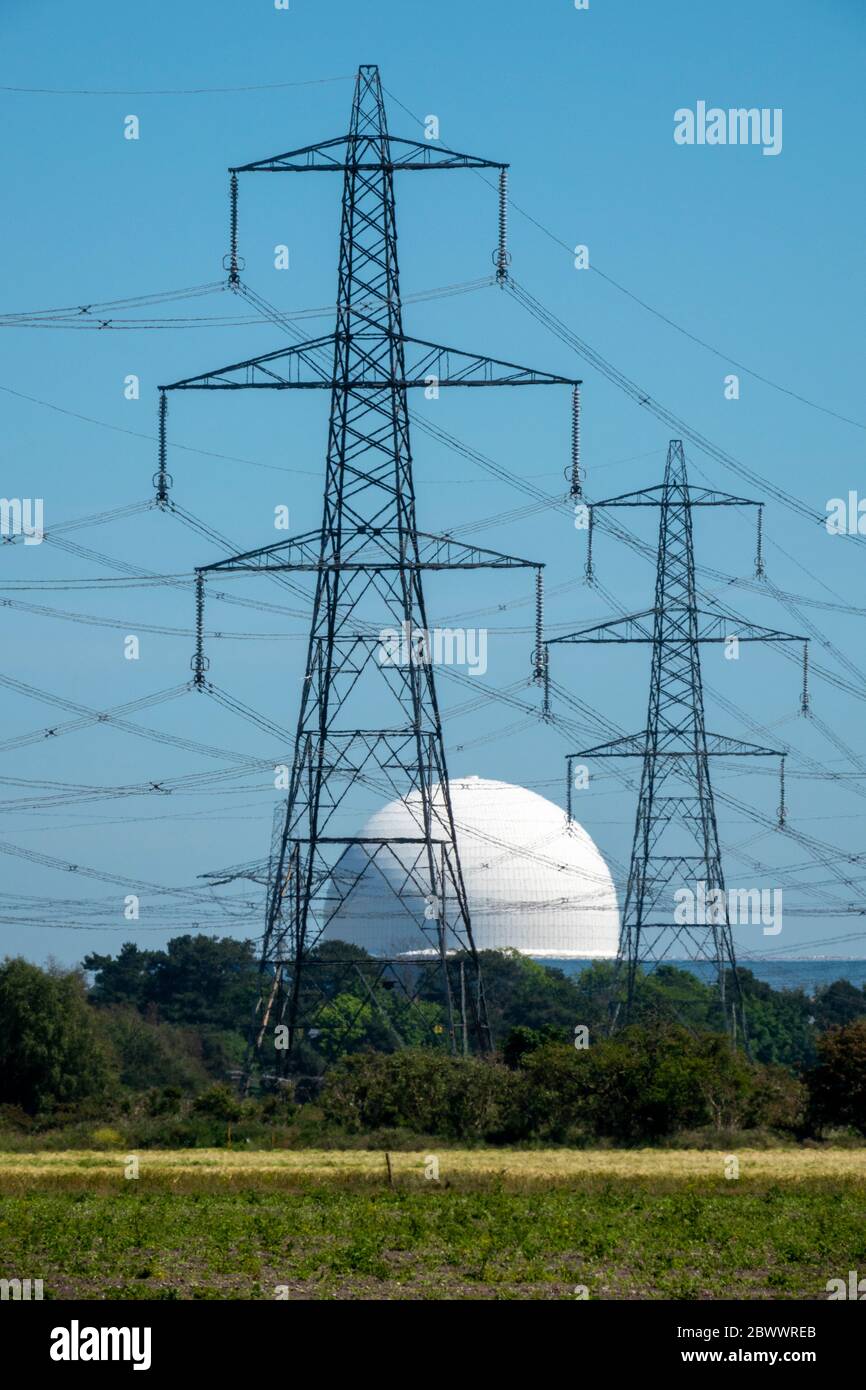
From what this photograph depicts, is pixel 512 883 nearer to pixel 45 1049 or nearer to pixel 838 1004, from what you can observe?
pixel 838 1004

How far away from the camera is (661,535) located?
2990 inches

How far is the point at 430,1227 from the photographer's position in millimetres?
36844

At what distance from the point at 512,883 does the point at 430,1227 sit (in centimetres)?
13550

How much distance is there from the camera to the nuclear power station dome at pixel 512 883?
533 feet

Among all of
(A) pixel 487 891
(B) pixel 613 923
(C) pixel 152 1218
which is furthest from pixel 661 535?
(B) pixel 613 923

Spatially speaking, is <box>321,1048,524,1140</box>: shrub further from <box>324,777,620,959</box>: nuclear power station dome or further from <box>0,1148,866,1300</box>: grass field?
<box>324,777,620,959</box>: nuclear power station dome

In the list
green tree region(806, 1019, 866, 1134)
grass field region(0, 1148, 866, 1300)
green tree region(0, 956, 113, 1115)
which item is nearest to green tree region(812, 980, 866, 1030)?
green tree region(0, 956, 113, 1115)

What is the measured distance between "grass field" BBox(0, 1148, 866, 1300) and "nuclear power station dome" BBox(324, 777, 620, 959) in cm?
10824

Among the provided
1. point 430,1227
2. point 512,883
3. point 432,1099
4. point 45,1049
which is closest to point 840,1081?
point 432,1099

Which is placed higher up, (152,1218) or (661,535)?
(661,535)

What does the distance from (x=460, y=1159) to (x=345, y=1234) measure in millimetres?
18007

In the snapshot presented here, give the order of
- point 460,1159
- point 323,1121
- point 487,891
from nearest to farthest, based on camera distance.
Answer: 1. point 460,1159
2. point 323,1121
3. point 487,891
